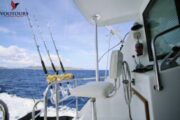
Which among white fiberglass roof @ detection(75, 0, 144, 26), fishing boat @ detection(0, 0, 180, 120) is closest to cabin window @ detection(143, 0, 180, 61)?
fishing boat @ detection(0, 0, 180, 120)

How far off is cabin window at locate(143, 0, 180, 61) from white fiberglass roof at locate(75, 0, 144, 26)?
0.47 metres

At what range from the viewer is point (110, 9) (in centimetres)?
242

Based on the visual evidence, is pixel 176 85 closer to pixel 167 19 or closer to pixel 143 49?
pixel 167 19

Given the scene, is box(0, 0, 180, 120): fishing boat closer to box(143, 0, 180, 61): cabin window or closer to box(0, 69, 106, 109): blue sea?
box(143, 0, 180, 61): cabin window

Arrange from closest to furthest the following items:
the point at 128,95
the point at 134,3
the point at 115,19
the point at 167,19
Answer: the point at 167,19, the point at 128,95, the point at 134,3, the point at 115,19

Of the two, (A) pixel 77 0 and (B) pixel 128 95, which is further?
(A) pixel 77 0

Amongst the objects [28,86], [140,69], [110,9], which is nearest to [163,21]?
[140,69]

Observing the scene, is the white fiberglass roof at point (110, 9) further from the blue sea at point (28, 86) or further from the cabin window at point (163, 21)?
the blue sea at point (28, 86)

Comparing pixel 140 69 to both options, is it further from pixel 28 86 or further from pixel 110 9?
pixel 28 86

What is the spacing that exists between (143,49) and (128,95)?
0.83 metres

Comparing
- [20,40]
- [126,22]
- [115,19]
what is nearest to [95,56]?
[115,19]

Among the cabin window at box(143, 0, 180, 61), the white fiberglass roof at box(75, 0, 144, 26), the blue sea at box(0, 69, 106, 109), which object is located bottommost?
the blue sea at box(0, 69, 106, 109)

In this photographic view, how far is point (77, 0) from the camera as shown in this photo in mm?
2094

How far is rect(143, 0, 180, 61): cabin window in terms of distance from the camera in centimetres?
119
